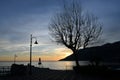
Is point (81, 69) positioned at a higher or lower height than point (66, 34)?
lower

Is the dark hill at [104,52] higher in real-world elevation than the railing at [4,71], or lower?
higher

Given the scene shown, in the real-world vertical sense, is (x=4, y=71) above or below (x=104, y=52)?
below

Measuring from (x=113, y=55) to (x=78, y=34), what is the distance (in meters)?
33.6

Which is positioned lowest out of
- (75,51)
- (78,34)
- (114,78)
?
(114,78)

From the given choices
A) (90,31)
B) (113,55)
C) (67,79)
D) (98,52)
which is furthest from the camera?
(98,52)

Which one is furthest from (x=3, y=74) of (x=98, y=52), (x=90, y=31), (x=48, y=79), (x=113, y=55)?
(x=98, y=52)

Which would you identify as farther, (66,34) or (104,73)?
(66,34)

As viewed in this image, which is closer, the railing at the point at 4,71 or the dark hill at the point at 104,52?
the railing at the point at 4,71

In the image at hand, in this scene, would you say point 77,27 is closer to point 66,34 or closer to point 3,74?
point 66,34

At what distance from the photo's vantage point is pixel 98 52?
97.5 m

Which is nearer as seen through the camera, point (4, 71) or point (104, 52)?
point (4, 71)

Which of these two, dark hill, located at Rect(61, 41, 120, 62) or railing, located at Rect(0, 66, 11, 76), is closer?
railing, located at Rect(0, 66, 11, 76)

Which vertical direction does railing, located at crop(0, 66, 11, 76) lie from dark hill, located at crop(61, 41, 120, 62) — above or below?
below

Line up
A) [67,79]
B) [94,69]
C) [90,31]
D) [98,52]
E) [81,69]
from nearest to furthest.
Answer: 1. [67,79]
2. [94,69]
3. [81,69]
4. [90,31]
5. [98,52]
